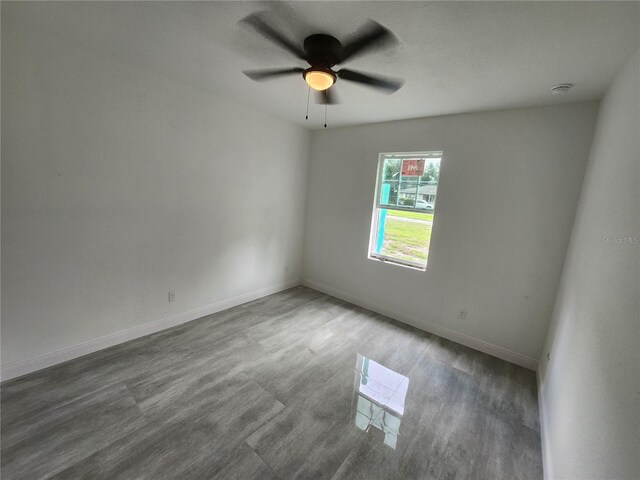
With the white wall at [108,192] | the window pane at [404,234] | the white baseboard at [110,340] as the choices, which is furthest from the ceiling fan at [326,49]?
the white baseboard at [110,340]

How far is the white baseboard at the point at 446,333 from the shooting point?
265 centimetres

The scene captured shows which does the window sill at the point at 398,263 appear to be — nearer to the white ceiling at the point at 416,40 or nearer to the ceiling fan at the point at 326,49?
the white ceiling at the point at 416,40

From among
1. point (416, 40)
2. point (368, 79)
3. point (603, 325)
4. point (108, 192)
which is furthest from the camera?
point (108, 192)

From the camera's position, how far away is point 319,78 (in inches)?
67.0

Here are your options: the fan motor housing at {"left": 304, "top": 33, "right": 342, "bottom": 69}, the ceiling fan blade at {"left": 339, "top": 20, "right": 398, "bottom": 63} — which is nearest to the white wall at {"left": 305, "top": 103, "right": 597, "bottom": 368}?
the ceiling fan blade at {"left": 339, "top": 20, "right": 398, "bottom": 63}

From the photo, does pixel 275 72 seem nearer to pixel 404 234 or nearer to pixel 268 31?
pixel 268 31

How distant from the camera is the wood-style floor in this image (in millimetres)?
1487

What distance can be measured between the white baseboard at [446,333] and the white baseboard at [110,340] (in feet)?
4.86

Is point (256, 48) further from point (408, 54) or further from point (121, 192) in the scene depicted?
point (121, 192)

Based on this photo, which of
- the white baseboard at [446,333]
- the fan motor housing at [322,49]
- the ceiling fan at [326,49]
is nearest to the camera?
the ceiling fan at [326,49]

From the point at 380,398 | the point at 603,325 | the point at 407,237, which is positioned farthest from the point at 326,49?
the point at 380,398

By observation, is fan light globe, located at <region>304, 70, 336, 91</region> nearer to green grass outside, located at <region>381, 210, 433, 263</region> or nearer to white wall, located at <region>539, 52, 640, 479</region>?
white wall, located at <region>539, 52, 640, 479</region>

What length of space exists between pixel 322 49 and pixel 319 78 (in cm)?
17

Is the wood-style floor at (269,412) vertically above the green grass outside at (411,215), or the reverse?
the green grass outside at (411,215)
